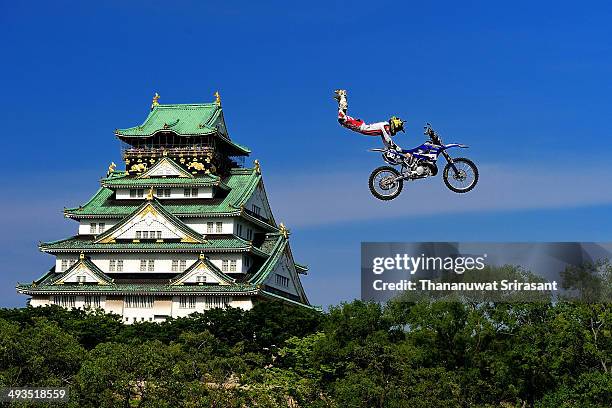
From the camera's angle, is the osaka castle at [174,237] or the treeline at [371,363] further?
the osaka castle at [174,237]

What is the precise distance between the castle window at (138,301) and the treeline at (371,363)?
35.9ft

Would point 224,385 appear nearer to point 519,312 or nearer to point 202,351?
point 202,351

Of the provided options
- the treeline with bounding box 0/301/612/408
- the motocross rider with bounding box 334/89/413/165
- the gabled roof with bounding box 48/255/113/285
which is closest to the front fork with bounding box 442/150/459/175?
the motocross rider with bounding box 334/89/413/165

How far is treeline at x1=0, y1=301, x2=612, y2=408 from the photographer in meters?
38.4

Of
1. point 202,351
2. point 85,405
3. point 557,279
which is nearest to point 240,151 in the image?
point 202,351

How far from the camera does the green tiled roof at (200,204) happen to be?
6419 centimetres

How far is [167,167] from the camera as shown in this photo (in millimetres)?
66688

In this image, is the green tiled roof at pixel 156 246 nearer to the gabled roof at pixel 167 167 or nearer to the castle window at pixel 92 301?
the castle window at pixel 92 301

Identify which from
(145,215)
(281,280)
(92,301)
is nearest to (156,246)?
(145,215)

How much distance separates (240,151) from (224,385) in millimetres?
33711

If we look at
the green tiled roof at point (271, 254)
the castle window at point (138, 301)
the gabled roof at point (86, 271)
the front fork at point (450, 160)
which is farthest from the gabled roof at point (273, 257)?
the front fork at point (450, 160)

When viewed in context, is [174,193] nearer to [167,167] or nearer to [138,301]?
[167,167]

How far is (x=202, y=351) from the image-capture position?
4366 centimetres

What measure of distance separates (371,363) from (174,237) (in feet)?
79.4
